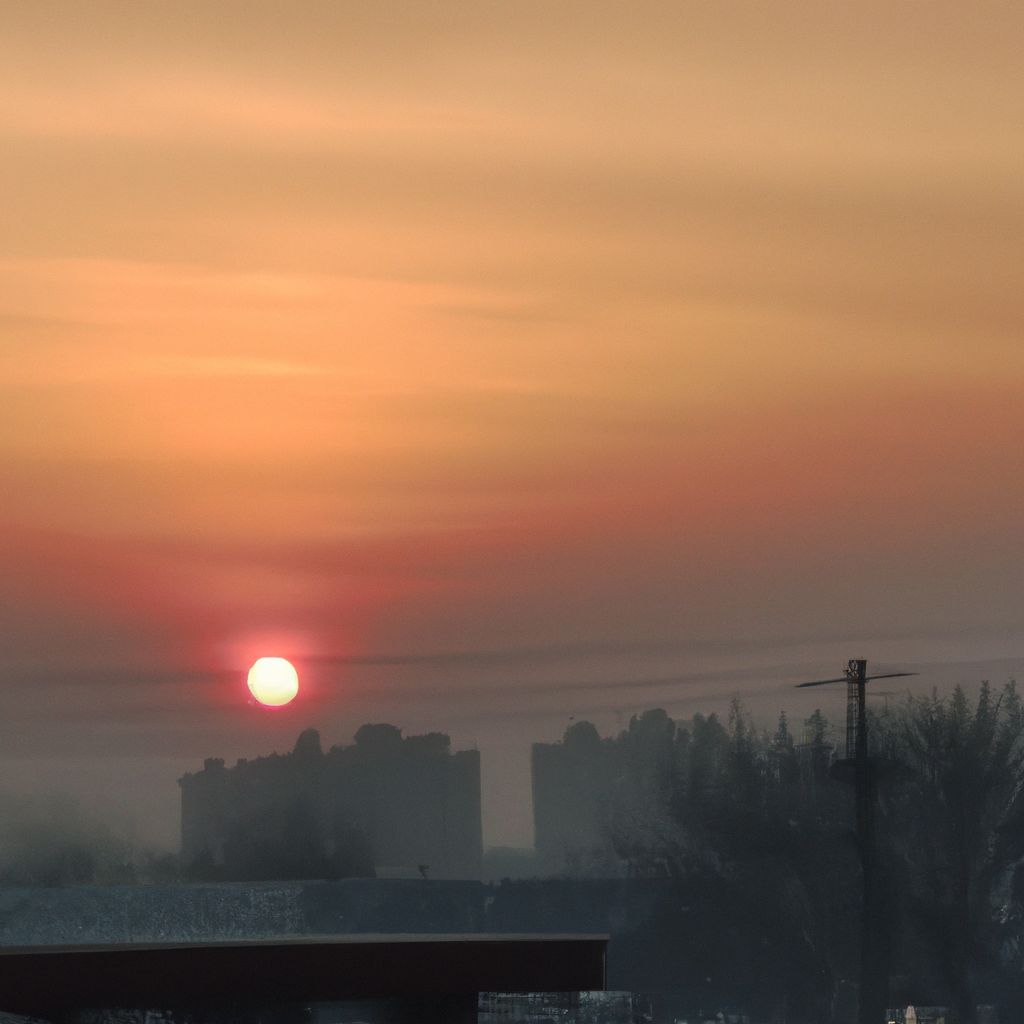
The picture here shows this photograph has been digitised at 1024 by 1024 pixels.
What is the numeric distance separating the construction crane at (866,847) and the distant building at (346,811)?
8748 mm

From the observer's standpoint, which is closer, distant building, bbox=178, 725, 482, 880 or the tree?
distant building, bbox=178, 725, 482, 880

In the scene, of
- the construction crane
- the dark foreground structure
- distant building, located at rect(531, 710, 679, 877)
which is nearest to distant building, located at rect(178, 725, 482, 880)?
distant building, located at rect(531, 710, 679, 877)

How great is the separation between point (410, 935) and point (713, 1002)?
45.3 metres

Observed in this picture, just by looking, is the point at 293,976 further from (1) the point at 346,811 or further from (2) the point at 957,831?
(2) the point at 957,831

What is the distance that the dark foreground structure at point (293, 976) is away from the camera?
3625mm

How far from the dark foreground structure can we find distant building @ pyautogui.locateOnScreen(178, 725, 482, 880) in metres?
26.7

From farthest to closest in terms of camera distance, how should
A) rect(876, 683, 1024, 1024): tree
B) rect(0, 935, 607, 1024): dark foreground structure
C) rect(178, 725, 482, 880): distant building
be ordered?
1. rect(876, 683, 1024, 1024): tree
2. rect(178, 725, 482, 880): distant building
3. rect(0, 935, 607, 1024): dark foreground structure

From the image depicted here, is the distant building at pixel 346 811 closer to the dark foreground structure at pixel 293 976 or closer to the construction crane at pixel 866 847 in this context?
the construction crane at pixel 866 847

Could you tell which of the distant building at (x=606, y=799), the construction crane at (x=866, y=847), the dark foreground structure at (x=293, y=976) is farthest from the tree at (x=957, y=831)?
the dark foreground structure at (x=293, y=976)

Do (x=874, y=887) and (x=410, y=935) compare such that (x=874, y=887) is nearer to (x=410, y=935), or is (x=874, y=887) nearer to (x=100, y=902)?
(x=100, y=902)

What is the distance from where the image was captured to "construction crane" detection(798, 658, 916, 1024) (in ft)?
121

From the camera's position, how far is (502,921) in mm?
38219

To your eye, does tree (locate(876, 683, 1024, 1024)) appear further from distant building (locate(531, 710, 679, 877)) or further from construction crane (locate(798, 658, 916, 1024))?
distant building (locate(531, 710, 679, 877))

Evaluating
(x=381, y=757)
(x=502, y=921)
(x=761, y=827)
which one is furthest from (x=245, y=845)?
(x=761, y=827)
